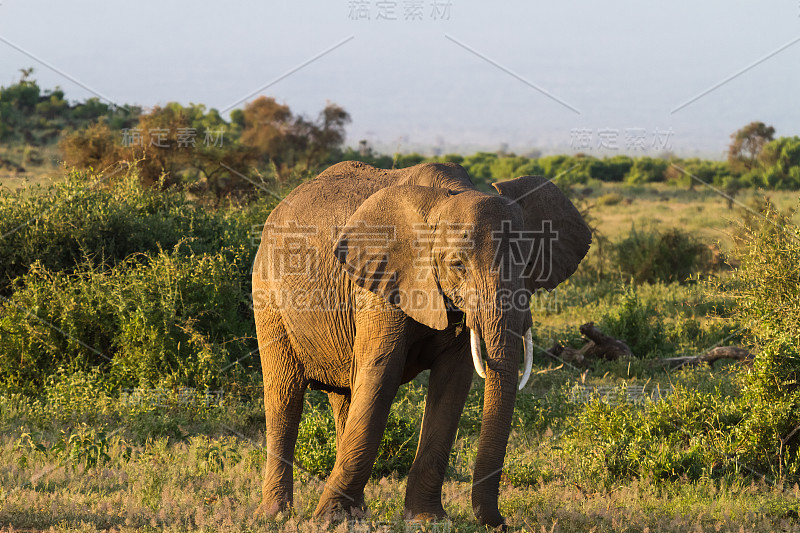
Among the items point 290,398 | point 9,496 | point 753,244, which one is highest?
point 753,244

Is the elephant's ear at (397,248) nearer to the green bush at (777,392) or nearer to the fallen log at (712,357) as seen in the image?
the green bush at (777,392)

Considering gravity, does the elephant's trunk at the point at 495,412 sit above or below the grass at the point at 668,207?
below

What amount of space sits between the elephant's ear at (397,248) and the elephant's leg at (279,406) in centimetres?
138

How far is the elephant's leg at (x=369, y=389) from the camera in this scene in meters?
6.16

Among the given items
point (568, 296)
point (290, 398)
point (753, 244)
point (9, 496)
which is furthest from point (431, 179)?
point (568, 296)

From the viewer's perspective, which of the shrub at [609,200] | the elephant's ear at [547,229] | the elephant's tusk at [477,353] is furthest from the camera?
the shrub at [609,200]

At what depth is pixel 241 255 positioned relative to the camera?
13.1 metres

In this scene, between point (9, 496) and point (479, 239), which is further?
point (9, 496)

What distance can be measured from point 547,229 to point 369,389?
1954 mm

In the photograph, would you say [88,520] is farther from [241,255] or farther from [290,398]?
[241,255]

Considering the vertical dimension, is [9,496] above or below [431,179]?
below

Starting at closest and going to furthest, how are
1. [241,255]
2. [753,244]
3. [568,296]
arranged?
[753,244]
[241,255]
[568,296]

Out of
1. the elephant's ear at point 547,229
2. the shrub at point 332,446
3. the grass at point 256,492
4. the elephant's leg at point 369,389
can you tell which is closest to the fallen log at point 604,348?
the grass at point 256,492

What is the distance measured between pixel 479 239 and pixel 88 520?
12.5 feet
